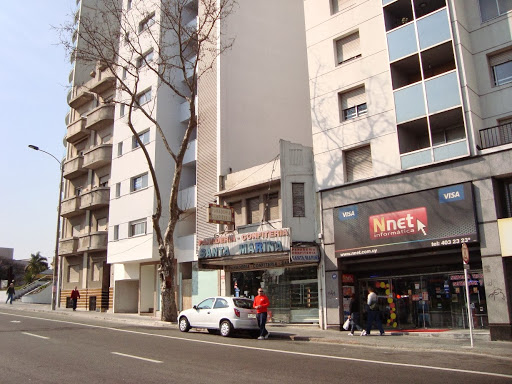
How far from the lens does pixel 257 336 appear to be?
16.5m

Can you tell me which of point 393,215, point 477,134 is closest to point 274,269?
point 393,215

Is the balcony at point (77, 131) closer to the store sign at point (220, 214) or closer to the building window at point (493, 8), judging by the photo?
the store sign at point (220, 214)

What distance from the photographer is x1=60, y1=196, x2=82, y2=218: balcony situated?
121ft

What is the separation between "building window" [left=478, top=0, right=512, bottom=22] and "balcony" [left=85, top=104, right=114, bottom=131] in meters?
26.6

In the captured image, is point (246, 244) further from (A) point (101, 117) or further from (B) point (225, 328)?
(A) point (101, 117)

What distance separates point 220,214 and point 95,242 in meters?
15.5

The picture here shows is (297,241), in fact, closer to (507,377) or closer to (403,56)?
(403,56)

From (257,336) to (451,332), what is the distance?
22.0 ft

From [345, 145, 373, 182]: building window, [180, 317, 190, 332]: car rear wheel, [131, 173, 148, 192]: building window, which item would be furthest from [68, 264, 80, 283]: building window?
[345, 145, 373, 182]: building window

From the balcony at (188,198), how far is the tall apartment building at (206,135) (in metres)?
0.06

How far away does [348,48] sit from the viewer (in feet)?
67.7

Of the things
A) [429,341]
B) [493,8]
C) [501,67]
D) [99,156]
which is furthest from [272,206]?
[99,156]

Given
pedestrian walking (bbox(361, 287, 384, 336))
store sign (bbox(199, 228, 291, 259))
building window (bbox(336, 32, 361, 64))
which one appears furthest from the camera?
building window (bbox(336, 32, 361, 64))

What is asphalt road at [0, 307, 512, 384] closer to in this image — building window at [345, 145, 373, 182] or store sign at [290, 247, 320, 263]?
store sign at [290, 247, 320, 263]
